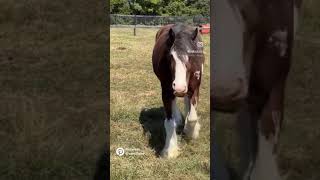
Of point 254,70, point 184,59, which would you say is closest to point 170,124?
point 184,59

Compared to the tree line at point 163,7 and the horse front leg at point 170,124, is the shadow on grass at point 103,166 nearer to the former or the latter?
the horse front leg at point 170,124

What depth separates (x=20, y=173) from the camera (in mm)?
6359

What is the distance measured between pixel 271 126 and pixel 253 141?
224 millimetres

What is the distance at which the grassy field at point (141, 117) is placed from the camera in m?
6.27

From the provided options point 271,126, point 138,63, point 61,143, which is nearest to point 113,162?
point 61,143

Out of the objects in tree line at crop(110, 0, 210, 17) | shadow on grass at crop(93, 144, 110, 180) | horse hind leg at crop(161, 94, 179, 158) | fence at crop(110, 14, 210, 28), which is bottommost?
shadow on grass at crop(93, 144, 110, 180)

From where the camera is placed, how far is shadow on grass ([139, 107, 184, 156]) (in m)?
6.37

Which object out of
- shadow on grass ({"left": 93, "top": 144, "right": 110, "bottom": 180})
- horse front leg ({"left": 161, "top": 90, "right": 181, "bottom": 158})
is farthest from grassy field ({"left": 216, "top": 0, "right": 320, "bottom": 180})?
shadow on grass ({"left": 93, "top": 144, "right": 110, "bottom": 180})

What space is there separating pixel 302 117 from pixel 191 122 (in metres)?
1.08

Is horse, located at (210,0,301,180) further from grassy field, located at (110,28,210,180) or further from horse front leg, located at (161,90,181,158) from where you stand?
horse front leg, located at (161,90,181,158)

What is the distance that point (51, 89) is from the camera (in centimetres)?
630

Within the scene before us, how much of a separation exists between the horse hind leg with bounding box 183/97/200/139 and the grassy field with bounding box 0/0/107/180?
80 centimetres

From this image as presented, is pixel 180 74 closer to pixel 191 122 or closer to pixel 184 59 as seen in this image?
pixel 184 59

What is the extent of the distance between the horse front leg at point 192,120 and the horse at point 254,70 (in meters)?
0.17
